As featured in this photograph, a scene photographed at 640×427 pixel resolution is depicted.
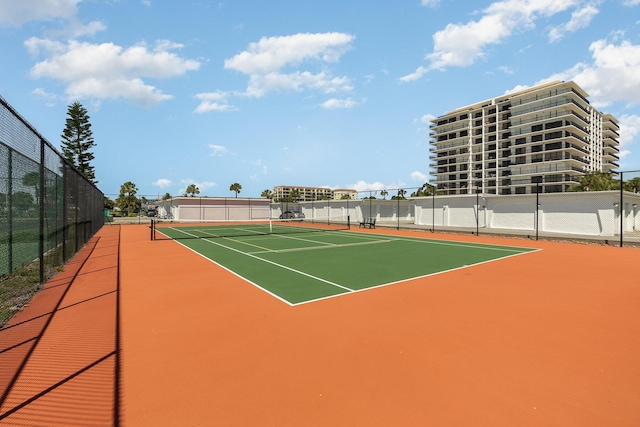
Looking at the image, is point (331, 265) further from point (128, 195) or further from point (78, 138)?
point (128, 195)

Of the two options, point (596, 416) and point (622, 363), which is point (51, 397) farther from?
point (622, 363)

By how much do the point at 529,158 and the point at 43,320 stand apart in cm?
9304

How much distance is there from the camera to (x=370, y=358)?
465cm

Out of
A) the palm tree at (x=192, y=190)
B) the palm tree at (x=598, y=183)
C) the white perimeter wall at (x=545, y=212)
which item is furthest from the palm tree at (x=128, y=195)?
the palm tree at (x=598, y=183)

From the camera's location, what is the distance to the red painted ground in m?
3.47

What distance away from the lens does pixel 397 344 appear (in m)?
5.11

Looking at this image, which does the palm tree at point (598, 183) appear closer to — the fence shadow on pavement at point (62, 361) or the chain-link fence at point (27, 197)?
the fence shadow on pavement at point (62, 361)

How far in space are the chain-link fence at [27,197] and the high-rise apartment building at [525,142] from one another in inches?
2549

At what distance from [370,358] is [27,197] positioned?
32.3ft

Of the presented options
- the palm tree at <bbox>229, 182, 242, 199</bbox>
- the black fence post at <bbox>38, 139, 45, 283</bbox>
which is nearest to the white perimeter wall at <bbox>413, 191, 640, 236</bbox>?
the black fence post at <bbox>38, 139, 45, 283</bbox>

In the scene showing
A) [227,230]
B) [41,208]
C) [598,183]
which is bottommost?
[227,230]

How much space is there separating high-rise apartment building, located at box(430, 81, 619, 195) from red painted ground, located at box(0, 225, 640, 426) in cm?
6184

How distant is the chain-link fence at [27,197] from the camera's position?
7.06 metres

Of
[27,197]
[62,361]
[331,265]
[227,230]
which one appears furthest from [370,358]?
[227,230]
